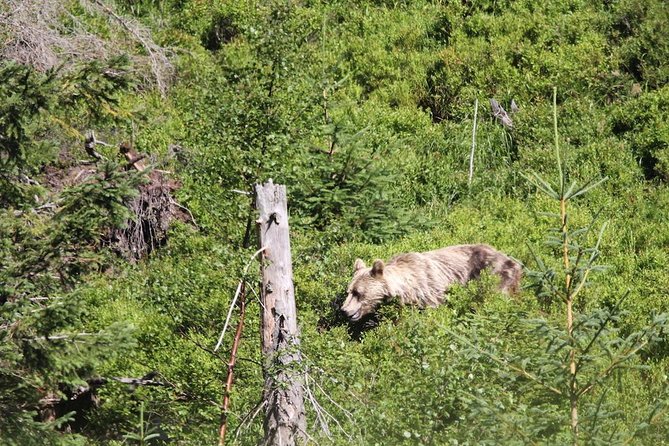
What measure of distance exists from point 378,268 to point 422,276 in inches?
27.9

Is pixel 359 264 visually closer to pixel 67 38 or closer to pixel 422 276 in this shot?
pixel 422 276

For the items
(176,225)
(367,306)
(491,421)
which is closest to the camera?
(491,421)

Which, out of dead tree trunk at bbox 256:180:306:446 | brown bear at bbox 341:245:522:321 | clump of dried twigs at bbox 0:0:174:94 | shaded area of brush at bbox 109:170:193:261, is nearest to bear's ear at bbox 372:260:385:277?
brown bear at bbox 341:245:522:321

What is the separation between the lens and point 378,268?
12.3m

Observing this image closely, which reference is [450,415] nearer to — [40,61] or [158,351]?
[158,351]

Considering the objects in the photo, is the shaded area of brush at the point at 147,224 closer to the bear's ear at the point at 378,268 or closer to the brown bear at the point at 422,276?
the brown bear at the point at 422,276

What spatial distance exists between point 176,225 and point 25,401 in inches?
277

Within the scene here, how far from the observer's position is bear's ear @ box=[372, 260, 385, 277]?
12258 millimetres

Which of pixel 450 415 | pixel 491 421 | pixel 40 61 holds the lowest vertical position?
pixel 450 415

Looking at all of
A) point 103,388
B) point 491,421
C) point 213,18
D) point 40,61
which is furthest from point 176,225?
point 491,421

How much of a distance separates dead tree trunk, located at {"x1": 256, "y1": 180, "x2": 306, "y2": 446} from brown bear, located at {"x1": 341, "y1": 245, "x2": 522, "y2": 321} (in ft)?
11.6

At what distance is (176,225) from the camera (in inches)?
599

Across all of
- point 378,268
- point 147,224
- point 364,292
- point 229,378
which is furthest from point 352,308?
point 147,224

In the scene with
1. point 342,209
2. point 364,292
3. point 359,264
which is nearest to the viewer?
point 364,292
